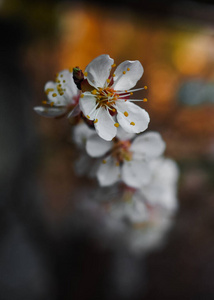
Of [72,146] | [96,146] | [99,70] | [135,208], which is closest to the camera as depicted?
[99,70]

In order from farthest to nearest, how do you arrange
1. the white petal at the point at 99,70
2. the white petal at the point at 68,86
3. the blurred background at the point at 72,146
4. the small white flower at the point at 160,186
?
the blurred background at the point at 72,146 → the small white flower at the point at 160,186 → the white petal at the point at 68,86 → the white petal at the point at 99,70

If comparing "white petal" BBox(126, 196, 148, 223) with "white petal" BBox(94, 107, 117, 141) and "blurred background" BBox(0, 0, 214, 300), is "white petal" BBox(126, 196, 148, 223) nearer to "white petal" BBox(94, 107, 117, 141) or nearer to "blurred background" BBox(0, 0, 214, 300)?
"white petal" BBox(94, 107, 117, 141)

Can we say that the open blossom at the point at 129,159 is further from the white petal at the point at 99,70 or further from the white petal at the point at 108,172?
the white petal at the point at 99,70

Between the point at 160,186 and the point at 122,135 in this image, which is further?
the point at 160,186

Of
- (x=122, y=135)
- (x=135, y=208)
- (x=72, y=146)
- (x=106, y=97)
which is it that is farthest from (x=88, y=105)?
(x=72, y=146)

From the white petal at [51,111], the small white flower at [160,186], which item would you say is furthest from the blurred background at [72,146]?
the white petal at [51,111]

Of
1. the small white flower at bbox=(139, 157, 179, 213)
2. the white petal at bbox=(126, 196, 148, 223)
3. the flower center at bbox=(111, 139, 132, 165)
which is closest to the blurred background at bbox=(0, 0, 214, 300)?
the small white flower at bbox=(139, 157, 179, 213)

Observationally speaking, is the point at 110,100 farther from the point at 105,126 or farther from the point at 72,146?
the point at 72,146
